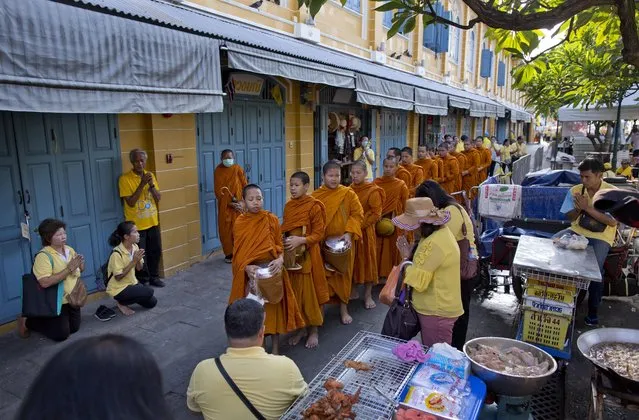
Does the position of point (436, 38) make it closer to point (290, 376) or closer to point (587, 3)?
point (587, 3)

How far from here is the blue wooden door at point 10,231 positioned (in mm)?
4117

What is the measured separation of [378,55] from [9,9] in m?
9.45

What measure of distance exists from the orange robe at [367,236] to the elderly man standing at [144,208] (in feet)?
7.72

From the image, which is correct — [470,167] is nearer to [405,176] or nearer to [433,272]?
[405,176]

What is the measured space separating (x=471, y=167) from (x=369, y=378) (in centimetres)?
973

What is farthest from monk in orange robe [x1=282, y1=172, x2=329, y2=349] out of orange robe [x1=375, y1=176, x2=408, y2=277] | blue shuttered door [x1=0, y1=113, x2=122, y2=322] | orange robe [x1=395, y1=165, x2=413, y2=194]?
orange robe [x1=395, y1=165, x2=413, y2=194]

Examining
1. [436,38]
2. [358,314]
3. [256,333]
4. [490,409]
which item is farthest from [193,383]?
[436,38]

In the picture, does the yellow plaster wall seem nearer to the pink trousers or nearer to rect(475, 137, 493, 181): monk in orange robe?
the pink trousers

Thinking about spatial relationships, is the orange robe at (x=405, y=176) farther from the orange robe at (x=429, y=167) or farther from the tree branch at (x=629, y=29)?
the tree branch at (x=629, y=29)

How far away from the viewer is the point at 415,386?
227 centimetres

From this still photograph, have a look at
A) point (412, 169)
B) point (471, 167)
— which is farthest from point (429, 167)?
point (471, 167)

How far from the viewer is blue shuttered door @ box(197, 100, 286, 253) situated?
6344 millimetres

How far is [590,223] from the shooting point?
165 inches

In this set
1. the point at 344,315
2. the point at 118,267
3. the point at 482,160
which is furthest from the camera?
the point at 482,160
